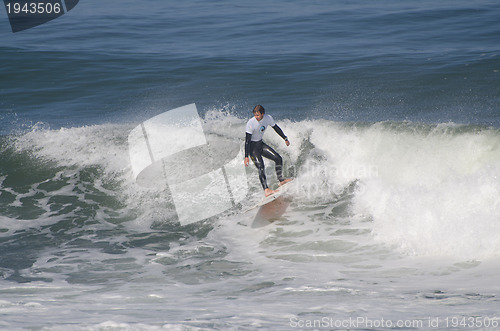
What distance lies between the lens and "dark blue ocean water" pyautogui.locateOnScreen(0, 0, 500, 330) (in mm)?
6562

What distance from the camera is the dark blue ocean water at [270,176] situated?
6562 mm

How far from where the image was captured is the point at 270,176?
40.8ft

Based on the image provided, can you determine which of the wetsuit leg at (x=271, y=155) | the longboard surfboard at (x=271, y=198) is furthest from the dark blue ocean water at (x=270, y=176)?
the wetsuit leg at (x=271, y=155)

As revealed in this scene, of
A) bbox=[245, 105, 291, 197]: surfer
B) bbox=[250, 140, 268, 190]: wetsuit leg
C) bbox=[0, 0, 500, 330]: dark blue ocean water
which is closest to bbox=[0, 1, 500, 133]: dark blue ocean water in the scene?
bbox=[0, 0, 500, 330]: dark blue ocean water

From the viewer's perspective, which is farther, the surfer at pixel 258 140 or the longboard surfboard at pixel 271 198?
the longboard surfboard at pixel 271 198

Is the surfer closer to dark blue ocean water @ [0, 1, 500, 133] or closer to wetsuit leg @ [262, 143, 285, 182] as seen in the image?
wetsuit leg @ [262, 143, 285, 182]

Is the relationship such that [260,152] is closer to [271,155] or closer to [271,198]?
[271,155]

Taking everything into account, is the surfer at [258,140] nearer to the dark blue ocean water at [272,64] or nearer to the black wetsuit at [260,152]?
the black wetsuit at [260,152]

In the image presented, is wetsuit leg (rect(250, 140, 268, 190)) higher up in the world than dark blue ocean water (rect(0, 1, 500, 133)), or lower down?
lower down

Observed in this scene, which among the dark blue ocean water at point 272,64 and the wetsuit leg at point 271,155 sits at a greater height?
the dark blue ocean water at point 272,64

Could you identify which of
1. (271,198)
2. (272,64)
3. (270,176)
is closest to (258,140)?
(271,198)

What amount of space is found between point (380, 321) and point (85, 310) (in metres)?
3.21

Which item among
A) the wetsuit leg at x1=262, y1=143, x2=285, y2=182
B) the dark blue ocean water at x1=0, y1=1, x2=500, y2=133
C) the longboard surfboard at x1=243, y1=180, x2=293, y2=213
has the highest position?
the dark blue ocean water at x1=0, y1=1, x2=500, y2=133

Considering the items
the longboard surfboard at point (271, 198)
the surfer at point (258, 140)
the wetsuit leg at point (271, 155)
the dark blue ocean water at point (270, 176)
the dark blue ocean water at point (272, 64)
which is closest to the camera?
the dark blue ocean water at point (270, 176)
